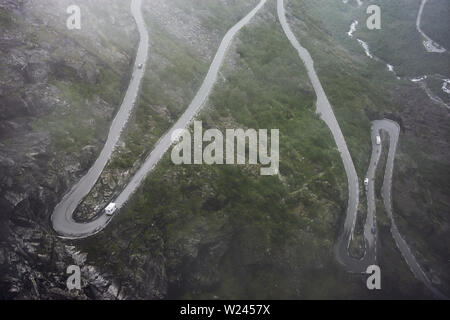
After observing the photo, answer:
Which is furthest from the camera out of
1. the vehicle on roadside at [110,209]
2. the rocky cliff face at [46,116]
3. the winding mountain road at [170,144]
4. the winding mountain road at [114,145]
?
the winding mountain road at [170,144]

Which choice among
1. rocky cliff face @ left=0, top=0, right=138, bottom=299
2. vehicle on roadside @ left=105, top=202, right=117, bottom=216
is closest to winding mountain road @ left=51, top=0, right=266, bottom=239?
vehicle on roadside @ left=105, top=202, right=117, bottom=216

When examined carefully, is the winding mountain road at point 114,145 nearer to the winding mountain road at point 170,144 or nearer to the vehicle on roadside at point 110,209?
the winding mountain road at point 170,144

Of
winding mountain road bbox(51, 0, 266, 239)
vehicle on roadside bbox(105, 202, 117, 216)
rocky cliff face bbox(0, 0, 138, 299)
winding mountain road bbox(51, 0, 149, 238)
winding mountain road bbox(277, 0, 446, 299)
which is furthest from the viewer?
winding mountain road bbox(277, 0, 446, 299)

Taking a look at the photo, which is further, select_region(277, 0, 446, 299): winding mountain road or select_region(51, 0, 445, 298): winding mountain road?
select_region(277, 0, 446, 299): winding mountain road

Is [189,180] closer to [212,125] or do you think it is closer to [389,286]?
[212,125]

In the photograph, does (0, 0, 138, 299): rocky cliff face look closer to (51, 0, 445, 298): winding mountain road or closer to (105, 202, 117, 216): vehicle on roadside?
(51, 0, 445, 298): winding mountain road

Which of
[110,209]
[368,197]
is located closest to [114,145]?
[110,209]

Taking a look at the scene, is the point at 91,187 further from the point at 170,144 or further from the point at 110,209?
the point at 170,144

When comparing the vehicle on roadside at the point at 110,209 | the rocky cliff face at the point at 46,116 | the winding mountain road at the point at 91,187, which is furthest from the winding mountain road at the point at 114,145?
the rocky cliff face at the point at 46,116

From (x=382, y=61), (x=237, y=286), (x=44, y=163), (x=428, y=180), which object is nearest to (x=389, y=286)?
(x=237, y=286)
